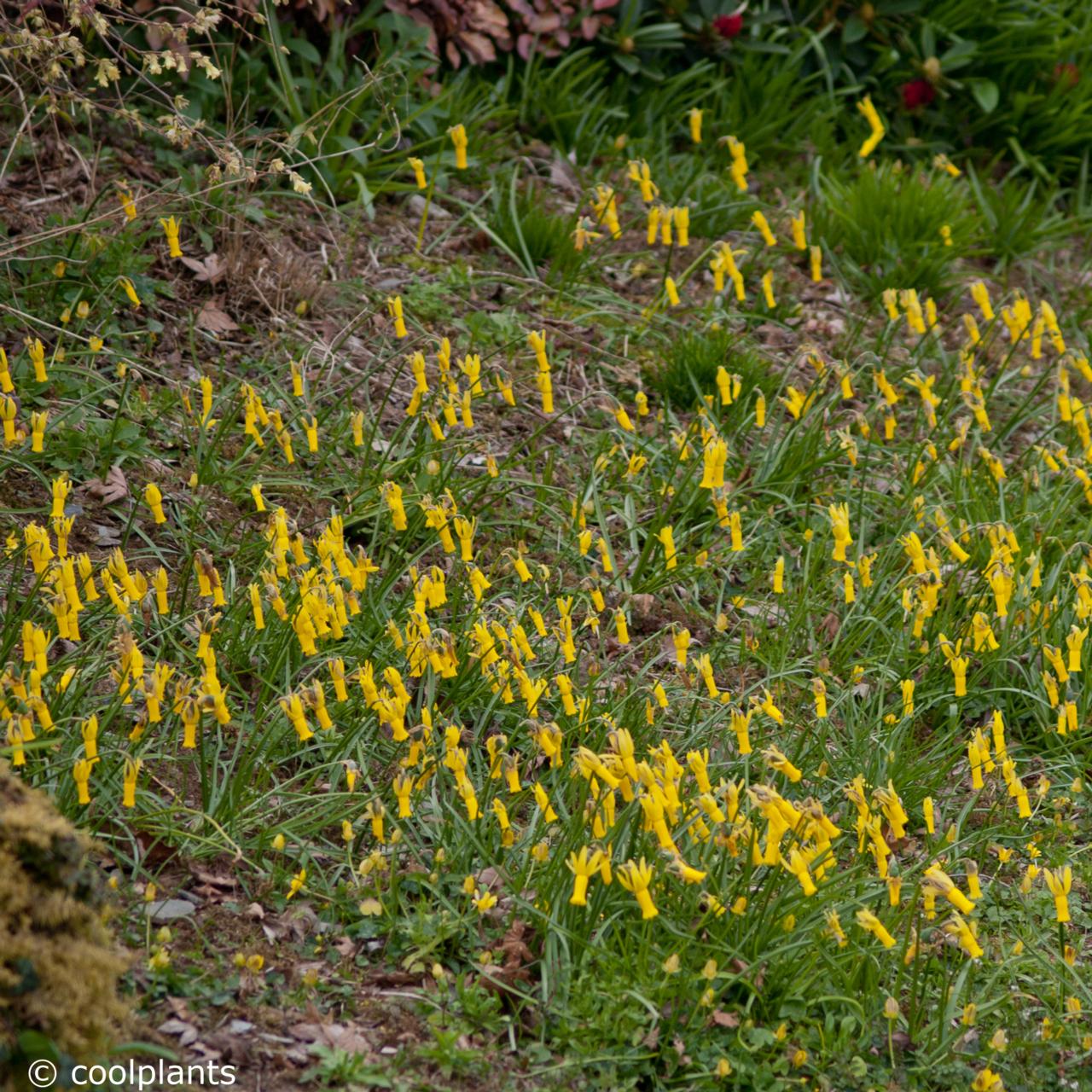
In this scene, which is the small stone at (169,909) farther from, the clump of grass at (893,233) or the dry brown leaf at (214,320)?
the clump of grass at (893,233)

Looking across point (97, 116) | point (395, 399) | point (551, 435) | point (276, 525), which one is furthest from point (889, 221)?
point (276, 525)

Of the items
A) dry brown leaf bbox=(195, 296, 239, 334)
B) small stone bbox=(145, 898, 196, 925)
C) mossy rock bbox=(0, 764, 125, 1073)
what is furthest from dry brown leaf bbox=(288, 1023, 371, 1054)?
Result: dry brown leaf bbox=(195, 296, 239, 334)

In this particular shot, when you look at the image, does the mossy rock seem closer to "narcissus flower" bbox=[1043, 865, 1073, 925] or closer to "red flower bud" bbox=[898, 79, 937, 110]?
"narcissus flower" bbox=[1043, 865, 1073, 925]

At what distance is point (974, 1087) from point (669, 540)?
1731 mm

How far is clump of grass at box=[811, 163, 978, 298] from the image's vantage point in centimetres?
611

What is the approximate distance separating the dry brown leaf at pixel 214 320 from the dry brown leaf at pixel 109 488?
3.03 ft

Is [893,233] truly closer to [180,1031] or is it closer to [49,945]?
[180,1031]

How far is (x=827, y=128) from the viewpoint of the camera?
684 centimetres

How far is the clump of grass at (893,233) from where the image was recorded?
20.1ft

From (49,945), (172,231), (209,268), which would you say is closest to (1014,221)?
(209,268)

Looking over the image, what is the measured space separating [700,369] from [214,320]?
1819mm

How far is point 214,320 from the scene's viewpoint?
503cm

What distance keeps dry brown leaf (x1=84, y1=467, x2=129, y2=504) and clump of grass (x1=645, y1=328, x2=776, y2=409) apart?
79.2 inches

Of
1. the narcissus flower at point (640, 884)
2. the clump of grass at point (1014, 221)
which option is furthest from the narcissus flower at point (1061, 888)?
the clump of grass at point (1014, 221)
